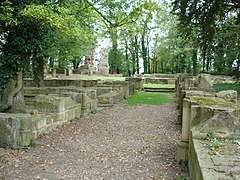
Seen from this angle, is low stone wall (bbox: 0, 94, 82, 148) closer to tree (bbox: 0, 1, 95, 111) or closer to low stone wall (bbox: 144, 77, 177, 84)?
tree (bbox: 0, 1, 95, 111)

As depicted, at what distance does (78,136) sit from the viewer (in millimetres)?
7395

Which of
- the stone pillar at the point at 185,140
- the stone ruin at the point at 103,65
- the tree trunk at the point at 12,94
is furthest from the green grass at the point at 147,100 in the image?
the stone ruin at the point at 103,65

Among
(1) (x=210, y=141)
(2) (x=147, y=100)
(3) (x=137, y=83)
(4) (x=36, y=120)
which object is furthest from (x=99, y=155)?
(3) (x=137, y=83)

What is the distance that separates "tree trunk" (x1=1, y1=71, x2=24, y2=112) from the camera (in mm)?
8875

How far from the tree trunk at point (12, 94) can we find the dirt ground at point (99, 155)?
201 cm

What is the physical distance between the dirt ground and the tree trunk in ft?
6.60

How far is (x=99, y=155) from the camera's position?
5.69 m

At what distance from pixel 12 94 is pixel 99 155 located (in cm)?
477

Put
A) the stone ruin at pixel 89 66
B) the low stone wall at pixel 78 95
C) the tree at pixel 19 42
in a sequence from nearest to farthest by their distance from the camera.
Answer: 1. the tree at pixel 19 42
2. the low stone wall at pixel 78 95
3. the stone ruin at pixel 89 66

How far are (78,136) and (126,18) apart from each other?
1052 cm

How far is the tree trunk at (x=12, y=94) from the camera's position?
888cm

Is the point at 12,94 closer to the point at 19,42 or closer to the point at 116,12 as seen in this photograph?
the point at 19,42

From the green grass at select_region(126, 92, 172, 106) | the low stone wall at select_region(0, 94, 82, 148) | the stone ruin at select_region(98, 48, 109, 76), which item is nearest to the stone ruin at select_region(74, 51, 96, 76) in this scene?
the stone ruin at select_region(98, 48, 109, 76)

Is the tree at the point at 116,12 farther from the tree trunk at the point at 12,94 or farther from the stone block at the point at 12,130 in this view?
the stone block at the point at 12,130
